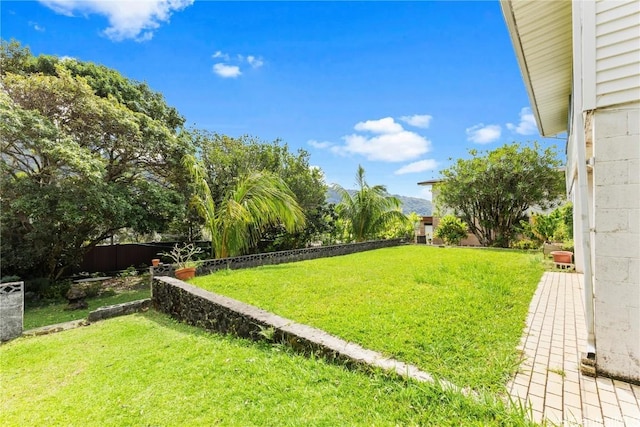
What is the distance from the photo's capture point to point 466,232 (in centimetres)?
1639

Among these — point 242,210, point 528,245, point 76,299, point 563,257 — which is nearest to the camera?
A: point 242,210

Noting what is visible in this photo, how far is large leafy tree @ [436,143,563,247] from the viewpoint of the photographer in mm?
13469

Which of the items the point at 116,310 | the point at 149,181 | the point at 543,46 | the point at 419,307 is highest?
the point at 543,46

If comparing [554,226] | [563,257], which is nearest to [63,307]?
[563,257]

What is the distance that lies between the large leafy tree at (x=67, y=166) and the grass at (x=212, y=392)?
5068 millimetres

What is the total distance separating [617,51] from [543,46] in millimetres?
3076

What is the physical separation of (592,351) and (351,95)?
12213 mm

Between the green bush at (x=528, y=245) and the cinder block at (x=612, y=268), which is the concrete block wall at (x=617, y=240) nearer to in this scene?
the cinder block at (x=612, y=268)

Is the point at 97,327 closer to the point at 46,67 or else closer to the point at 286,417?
the point at 286,417

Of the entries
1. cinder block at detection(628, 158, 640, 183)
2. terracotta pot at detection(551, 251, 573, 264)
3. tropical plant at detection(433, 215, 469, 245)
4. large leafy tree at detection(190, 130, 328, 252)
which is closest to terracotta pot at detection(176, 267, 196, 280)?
large leafy tree at detection(190, 130, 328, 252)

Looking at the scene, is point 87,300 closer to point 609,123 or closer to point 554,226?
point 609,123

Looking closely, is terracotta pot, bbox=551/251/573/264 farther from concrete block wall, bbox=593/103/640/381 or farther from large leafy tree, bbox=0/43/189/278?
large leafy tree, bbox=0/43/189/278

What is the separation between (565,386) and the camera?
2363 millimetres

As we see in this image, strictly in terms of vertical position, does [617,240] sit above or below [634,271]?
above
